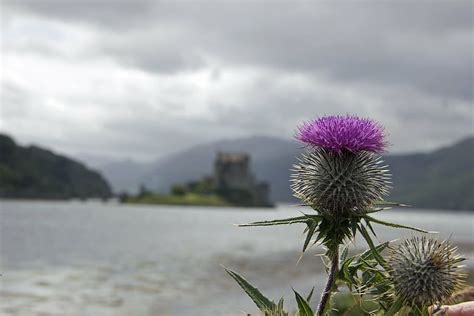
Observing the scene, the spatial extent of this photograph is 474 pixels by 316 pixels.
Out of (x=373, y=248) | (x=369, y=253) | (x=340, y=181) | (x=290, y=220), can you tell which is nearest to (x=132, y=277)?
(x=340, y=181)

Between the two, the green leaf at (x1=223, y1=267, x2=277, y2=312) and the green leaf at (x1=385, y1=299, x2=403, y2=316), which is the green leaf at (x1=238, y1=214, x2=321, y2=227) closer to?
the green leaf at (x1=223, y1=267, x2=277, y2=312)

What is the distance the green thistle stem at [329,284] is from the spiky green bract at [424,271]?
0.52m

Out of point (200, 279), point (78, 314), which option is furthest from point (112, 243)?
point (78, 314)

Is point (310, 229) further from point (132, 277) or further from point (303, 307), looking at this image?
point (132, 277)

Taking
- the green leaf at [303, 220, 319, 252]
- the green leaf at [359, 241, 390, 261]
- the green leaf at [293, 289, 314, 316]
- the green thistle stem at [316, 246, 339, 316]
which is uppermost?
the green leaf at [303, 220, 319, 252]

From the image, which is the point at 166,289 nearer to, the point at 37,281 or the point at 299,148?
the point at 37,281

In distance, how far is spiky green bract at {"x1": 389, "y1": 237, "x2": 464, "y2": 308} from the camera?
5.52m

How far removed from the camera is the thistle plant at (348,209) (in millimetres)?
5586

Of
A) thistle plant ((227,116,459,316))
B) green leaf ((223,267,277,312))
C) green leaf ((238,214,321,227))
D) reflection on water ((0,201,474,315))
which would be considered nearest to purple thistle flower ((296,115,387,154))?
thistle plant ((227,116,459,316))

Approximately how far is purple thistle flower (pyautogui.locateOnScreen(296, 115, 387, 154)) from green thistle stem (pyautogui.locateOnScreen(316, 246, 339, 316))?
123 centimetres

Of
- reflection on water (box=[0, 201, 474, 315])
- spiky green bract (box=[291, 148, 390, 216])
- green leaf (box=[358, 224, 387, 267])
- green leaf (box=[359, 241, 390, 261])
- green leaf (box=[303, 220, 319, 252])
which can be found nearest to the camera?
green leaf (box=[358, 224, 387, 267])

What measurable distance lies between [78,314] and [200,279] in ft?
56.2

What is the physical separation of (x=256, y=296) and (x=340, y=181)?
1.47 metres

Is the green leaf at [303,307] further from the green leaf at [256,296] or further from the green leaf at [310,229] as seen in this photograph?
the green leaf at [310,229]
